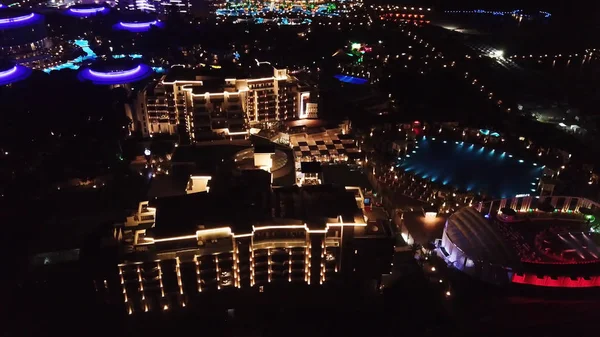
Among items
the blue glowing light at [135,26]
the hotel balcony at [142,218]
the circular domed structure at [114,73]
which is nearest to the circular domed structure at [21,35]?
the blue glowing light at [135,26]

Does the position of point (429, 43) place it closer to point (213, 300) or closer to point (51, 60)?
point (51, 60)

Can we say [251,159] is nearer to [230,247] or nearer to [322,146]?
[322,146]

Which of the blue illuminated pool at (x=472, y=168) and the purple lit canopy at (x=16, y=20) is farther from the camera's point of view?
the purple lit canopy at (x=16, y=20)

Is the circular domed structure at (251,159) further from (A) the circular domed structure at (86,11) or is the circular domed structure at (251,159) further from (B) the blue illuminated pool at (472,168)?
(A) the circular domed structure at (86,11)

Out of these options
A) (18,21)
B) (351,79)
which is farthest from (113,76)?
(351,79)

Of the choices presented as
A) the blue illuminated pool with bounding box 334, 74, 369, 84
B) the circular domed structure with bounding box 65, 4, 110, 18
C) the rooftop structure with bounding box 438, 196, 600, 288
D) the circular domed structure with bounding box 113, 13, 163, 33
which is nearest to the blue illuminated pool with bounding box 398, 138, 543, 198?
the rooftop structure with bounding box 438, 196, 600, 288

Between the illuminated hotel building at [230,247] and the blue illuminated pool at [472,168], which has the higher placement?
the illuminated hotel building at [230,247]
